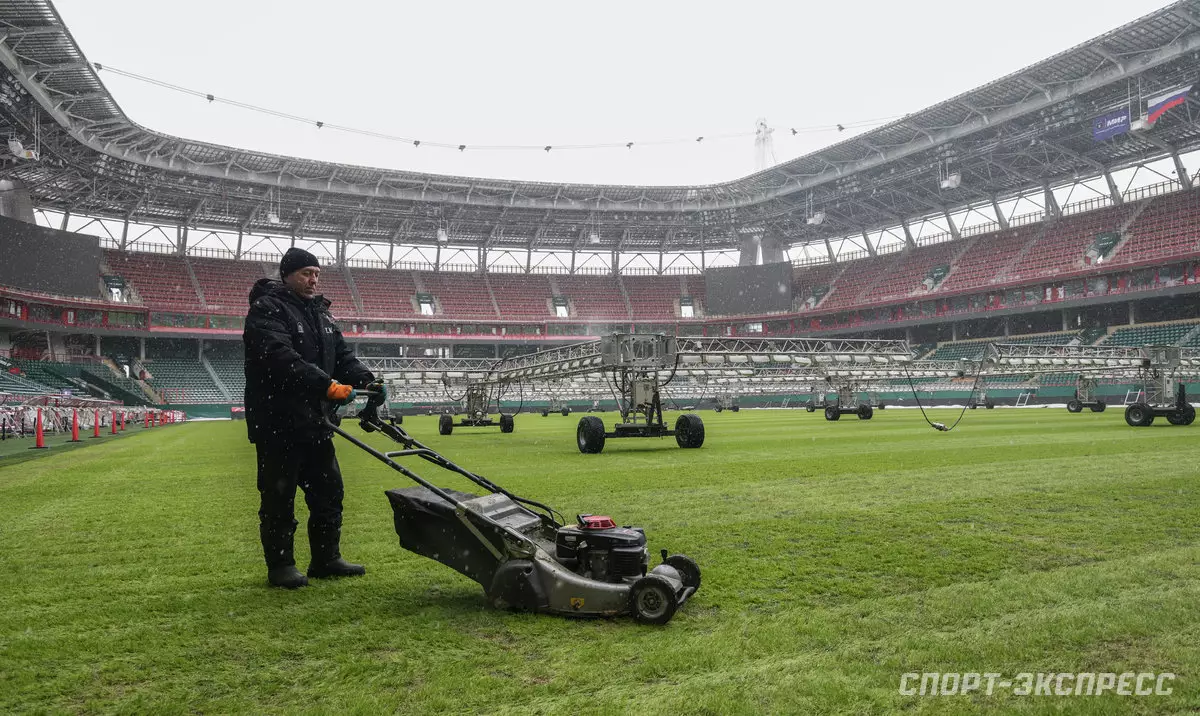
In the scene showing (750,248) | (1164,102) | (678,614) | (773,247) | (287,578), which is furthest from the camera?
(750,248)

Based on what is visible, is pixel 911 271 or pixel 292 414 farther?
pixel 911 271

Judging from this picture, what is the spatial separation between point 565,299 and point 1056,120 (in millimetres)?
40113

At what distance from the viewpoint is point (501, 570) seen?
378cm

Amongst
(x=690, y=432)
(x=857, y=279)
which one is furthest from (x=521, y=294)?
(x=690, y=432)

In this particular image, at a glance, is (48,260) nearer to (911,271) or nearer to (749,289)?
(749,289)

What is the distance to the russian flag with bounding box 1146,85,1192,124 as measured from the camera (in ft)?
115

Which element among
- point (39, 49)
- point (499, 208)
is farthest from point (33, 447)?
point (499, 208)

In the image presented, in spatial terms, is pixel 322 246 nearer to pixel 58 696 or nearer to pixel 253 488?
pixel 253 488

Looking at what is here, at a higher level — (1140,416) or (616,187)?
(616,187)

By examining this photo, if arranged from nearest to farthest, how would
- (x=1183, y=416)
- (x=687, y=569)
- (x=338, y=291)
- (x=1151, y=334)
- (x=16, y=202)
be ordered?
(x=687, y=569)
(x=1183, y=416)
(x=1151, y=334)
(x=16, y=202)
(x=338, y=291)

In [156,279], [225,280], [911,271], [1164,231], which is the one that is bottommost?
[1164,231]

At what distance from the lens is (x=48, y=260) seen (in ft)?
156

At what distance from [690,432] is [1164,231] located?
43.8m

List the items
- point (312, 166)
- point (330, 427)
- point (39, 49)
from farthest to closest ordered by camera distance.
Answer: point (312, 166)
point (39, 49)
point (330, 427)
